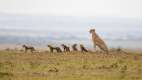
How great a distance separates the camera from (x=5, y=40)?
64375 mm

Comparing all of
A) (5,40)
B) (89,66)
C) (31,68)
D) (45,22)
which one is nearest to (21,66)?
(31,68)

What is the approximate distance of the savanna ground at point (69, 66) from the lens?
31.6 m

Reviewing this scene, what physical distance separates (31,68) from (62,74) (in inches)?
80.8

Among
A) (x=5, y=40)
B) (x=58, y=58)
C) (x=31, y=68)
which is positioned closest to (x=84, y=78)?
(x=31, y=68)

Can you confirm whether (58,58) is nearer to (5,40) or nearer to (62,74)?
(62,74)

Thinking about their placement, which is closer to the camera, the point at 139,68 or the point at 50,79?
the point at 50,79

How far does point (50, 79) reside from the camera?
30.7 m

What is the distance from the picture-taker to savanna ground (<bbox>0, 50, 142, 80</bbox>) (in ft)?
104

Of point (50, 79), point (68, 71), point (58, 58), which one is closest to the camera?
point (50, 79)

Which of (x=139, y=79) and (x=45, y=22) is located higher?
(x=45, y=22)

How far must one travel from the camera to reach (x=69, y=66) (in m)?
34.1

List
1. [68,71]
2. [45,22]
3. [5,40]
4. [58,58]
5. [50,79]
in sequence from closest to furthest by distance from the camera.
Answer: [50,79], [68,71], [58,58], [5,40], [45,22]

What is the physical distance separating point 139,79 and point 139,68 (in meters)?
2.97

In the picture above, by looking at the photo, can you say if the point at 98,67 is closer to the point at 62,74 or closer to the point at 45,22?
the point at 62,74
